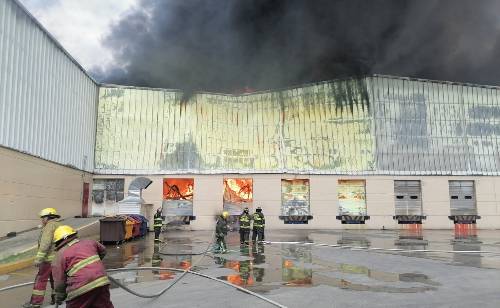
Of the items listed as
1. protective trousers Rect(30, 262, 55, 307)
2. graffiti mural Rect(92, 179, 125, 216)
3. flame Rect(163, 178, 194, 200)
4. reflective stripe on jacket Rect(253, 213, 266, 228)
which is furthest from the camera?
flame Rect(163, 178, 194, 200)

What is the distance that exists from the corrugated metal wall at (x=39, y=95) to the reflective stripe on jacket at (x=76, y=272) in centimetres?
1305

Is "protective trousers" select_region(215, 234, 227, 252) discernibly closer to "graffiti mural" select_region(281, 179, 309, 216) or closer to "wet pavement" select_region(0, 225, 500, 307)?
"wet pavement" select_region(0, 225, 500, 307)

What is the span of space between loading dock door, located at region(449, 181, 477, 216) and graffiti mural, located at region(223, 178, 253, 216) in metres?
14.1

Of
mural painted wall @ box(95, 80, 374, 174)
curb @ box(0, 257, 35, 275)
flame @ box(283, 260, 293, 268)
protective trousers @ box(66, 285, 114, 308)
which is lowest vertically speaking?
curb @ box(0, 257, 35, 275)

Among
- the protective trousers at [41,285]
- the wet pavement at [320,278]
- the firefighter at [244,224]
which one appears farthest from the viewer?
the firefighter at [244,224]

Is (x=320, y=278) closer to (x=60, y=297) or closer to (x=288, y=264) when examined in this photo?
(x=288, y=264)

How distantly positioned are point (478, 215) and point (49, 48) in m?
28.5

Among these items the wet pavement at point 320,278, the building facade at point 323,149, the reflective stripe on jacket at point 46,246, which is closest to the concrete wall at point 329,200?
the building facade at point 323,149

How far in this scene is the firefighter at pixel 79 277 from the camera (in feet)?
13.4

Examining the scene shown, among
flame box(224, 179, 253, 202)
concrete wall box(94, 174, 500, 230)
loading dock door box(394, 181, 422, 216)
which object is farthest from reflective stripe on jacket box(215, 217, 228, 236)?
loading dock door box(394, 181, 422, 216)

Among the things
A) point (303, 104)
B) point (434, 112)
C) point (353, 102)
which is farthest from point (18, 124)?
point (434, 112)

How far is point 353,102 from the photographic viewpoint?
28719mm

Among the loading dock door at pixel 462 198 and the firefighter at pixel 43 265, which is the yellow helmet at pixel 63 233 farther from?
the loading dock door at pixel 462 198

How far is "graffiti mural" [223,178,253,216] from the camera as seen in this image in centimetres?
2666
